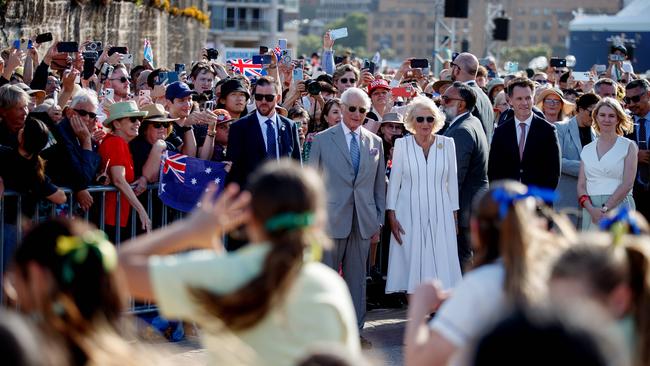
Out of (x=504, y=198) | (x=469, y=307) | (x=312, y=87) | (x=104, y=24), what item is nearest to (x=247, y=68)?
(x=312, y=87)

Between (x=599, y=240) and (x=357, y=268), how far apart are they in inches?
221

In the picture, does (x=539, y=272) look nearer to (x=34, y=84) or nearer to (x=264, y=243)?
(x=264, y=243)

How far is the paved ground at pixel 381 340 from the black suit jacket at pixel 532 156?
1.49 metres

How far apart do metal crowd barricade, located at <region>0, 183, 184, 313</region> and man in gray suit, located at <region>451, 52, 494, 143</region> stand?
3.00 metres

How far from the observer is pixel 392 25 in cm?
19738

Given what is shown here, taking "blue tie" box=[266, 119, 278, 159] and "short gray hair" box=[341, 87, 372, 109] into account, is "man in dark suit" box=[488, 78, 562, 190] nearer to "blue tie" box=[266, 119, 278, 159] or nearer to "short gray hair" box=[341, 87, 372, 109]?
"short gray hair" box=[341, 87, 372, 109]

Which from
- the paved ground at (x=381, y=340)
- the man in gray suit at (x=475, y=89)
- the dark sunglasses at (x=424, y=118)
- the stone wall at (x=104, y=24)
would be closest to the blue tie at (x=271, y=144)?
the dark sunglasses at (x=424, y=118)

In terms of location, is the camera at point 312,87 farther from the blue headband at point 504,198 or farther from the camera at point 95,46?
the blue headband at point 504,198

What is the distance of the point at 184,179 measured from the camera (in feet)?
29.5

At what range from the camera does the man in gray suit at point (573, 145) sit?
36.1 feet

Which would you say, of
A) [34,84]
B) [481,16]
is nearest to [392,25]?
[481,16]

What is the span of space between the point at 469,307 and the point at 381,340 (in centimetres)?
525

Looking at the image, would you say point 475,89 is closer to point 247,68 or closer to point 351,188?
point 351,188

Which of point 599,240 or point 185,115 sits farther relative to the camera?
point 185,115
